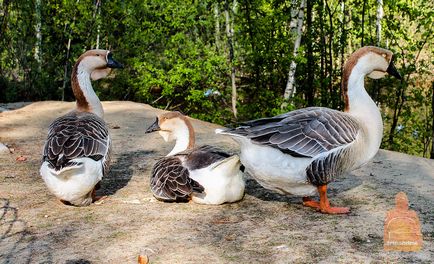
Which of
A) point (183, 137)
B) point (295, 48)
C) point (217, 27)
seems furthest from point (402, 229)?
point (217, 27)

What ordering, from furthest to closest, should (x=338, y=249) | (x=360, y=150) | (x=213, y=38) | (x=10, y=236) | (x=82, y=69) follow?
1. (x=213, y=38)
2. (x=82, y=69)
3. (x=360, y=150)
4. (x=10, y=236)
5. (x=338, y=249)

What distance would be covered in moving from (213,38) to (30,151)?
6.62 m

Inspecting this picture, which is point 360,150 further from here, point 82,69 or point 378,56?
point 82,69

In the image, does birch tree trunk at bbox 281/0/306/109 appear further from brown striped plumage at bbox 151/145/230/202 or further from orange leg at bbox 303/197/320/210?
brown striped plumage at bbox 151/145/230/202

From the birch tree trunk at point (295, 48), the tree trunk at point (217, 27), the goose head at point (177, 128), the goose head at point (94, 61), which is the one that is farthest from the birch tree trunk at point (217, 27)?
the goose head at point (177, 128)

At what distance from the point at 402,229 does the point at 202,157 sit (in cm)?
→ 178

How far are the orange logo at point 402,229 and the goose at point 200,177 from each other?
1.36 m

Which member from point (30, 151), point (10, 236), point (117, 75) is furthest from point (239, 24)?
point (10, 236)

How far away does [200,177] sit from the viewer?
189 inches

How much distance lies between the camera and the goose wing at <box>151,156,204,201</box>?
484cm

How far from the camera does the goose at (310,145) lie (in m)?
4.51

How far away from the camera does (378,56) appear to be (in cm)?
496

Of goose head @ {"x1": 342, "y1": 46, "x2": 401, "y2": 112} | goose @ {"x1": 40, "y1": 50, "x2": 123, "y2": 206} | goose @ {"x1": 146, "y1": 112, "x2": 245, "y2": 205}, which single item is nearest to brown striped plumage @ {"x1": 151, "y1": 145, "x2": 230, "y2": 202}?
goose @ {"x1": 146, "y1": 112, "x2": 245, "y2": 205}

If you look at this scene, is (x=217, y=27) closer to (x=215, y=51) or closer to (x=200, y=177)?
(x=215, y=51)
